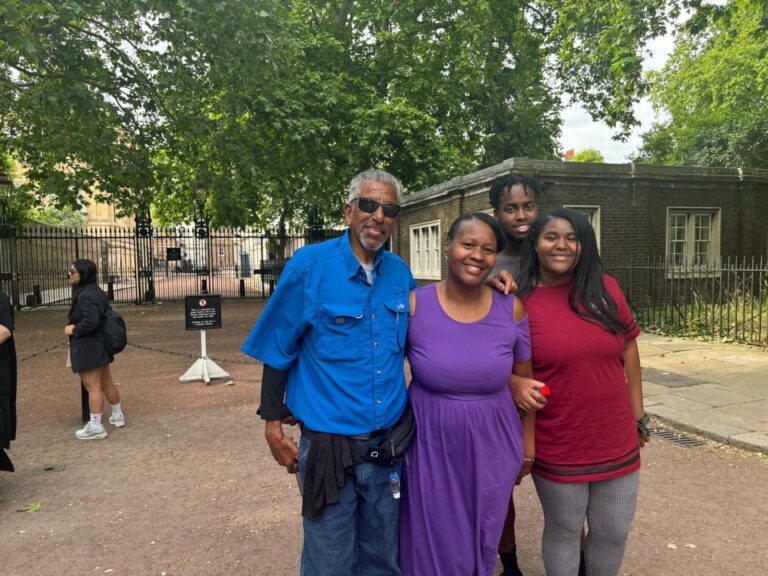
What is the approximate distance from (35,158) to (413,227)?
11.2m

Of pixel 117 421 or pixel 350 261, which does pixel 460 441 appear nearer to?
pixel 350 261

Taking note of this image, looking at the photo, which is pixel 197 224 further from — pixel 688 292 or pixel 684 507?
pixel 684 507

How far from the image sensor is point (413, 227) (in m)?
19.4

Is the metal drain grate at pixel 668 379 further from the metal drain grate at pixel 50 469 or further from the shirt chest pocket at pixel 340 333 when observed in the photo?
the metal drain grate at pixel 50 469

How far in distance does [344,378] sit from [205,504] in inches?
102

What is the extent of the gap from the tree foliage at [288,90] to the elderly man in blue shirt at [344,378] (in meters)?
8.00

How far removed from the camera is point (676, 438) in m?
5.42

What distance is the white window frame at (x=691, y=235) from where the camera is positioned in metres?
14.5

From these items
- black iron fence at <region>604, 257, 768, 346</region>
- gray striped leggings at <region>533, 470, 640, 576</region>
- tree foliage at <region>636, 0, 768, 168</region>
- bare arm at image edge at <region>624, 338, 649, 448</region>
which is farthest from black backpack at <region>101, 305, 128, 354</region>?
tree foliage at <region>636, 0, 768, 168</region>

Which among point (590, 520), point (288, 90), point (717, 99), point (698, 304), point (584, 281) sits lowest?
point (590, 520)

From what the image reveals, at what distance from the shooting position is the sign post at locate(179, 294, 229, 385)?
26.9 feet

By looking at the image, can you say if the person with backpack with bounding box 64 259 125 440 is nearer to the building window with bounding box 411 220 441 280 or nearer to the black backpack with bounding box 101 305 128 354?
the black backpack with bounding box 101 305 128 354

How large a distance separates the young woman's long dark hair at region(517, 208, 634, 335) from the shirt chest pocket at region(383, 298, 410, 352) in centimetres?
54

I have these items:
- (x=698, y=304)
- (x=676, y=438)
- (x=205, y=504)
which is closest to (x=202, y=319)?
(x=205, y=504)
